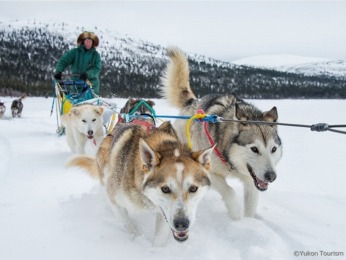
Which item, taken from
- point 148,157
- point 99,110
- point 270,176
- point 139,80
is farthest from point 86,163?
point 139,80

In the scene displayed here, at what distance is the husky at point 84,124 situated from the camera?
494 cm

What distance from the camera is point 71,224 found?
264cm

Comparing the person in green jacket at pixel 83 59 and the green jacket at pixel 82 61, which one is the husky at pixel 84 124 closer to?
the person in green jacket at pixel 83 59

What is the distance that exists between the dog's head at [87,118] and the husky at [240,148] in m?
1.88

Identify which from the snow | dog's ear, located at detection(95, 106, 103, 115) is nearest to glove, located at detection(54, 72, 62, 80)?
dog's ear, located at detection(95, 106, 103, 115)

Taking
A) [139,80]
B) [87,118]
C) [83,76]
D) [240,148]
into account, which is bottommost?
[139,80]

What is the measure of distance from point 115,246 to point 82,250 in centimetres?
21

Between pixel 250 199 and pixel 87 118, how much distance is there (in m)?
2.76

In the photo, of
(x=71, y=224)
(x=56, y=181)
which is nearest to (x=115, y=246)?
(x=71, y=224)

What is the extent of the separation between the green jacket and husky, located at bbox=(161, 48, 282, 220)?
290 centimetres

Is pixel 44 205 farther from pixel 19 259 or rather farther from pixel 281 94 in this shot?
pixel 281 94

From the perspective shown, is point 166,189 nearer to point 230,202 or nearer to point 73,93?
point 230,202

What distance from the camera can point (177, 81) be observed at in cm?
430

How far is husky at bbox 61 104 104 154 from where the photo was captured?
16.2 ft
